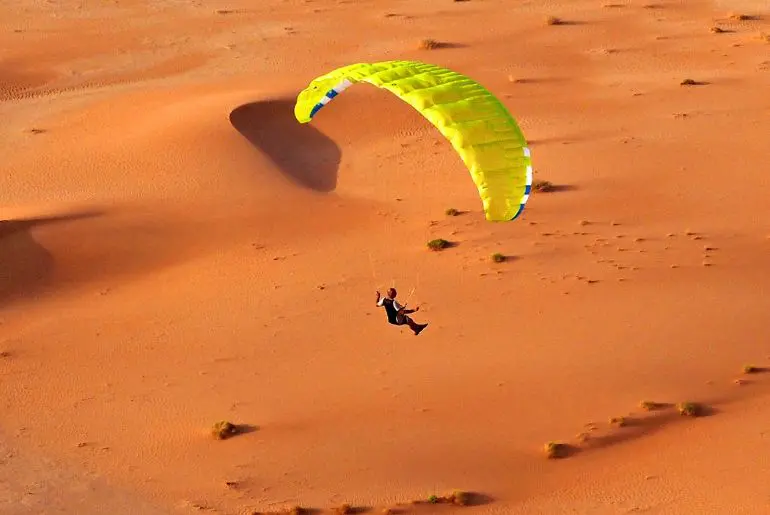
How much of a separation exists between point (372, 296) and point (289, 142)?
400 inches

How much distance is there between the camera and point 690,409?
24594mm

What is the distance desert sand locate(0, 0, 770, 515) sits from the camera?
2364 centimetres

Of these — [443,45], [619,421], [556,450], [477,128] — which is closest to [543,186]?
[619,421]

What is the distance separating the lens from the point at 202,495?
75.9ft

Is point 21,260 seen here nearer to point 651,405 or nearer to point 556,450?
point 556,450

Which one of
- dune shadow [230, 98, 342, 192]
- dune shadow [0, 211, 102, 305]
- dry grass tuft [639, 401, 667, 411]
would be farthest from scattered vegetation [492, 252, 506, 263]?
dune shadow [0, 211, 102, 305]

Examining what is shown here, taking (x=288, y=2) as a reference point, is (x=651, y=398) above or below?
below

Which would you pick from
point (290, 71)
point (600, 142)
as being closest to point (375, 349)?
point (600, 142)

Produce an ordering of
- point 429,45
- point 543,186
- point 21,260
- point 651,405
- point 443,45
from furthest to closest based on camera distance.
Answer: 1. point 443,45
2. point 429,45
3. point 543,186
4. point 21,260
5. point 651,405

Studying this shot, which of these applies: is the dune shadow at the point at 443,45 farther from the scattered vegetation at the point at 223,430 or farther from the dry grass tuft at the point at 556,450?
the dry grass tuft at the point at 556,450

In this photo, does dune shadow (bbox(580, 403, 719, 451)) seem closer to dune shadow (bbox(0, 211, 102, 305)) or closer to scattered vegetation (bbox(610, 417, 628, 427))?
scattered vegetation (bbox(610, 417, 628, 427))

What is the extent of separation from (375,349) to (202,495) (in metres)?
5.54

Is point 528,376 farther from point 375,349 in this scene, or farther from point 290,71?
point 290,71

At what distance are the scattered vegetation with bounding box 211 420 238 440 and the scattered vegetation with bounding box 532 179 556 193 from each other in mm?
12361
